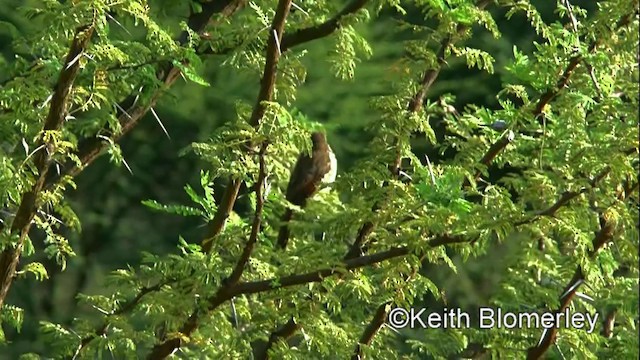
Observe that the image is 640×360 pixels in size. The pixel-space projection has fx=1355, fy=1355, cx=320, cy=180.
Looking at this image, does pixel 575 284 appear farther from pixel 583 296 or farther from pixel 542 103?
pixel 542 103

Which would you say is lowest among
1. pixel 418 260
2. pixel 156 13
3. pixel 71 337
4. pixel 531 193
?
pixel 71 337

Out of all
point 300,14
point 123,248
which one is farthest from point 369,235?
point 123,248

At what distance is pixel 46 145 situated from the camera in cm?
205

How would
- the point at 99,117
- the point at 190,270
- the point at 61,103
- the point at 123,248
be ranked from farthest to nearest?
the point at 123,248
the point at 99,117
the point at 190,270
the point at 61,103

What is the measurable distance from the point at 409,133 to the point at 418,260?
0.27m

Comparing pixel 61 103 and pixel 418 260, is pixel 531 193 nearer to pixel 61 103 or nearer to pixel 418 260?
pixel 418 260

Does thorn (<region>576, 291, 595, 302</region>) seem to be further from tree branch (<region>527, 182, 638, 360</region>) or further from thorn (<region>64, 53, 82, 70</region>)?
thorn (<region>64, 53, 82, 70</region>)

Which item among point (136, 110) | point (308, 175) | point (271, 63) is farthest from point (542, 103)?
point (308, 175)

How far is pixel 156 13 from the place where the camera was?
9.19 feet

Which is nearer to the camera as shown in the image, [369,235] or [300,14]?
[369,235]
